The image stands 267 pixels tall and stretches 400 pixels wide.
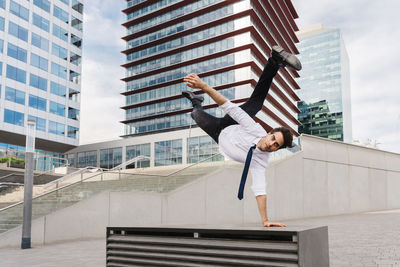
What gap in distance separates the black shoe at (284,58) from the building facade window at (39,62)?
4127 cm

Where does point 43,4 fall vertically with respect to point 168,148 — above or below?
above

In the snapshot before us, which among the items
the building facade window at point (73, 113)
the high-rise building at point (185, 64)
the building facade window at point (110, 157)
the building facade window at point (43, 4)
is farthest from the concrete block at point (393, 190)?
the building facade window at point (43, 4)

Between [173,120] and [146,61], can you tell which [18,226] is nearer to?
[173,120]

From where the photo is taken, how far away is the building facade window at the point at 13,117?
1470 inches

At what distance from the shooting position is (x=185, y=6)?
182 feet

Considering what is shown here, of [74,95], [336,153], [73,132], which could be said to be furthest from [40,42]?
[336,153]

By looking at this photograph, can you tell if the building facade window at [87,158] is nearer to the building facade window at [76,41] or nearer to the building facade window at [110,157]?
the building facade window at [110,157]

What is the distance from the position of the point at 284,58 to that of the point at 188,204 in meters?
11.6

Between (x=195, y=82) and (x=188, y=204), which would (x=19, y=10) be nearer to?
(x=188, y=204)

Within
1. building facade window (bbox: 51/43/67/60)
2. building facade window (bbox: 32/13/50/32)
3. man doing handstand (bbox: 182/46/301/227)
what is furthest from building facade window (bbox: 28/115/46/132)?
man doing handstand (bbox: 182/46/301/227)

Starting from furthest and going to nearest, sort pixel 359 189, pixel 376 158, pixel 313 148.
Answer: pixel 376 158, pixel 359 189, pixel 313 148

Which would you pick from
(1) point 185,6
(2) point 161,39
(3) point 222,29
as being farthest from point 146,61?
(3) point 222,29

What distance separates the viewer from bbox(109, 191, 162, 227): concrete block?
1338cm

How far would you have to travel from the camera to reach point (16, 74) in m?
38.5
